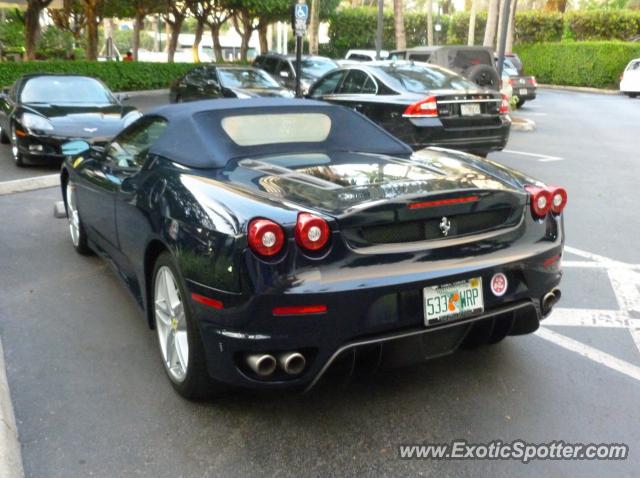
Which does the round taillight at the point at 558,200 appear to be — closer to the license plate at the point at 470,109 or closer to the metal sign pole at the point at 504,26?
the license plate at the point at 470,109

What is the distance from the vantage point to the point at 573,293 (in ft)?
16.9

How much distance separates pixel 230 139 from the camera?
407cm

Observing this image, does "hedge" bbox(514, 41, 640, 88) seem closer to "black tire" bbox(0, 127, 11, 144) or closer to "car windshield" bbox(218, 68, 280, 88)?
"car windshield" bbox(218, 68, 280, 88)

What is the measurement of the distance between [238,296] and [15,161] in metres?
8.88

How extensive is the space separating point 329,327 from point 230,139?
1.57 metres

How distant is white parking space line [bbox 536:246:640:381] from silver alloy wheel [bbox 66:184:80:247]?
3766mm

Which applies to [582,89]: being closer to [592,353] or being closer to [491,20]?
[491,20]

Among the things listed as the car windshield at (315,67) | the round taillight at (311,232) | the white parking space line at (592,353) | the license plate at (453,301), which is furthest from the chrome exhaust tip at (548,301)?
the car windshield at (315,67)

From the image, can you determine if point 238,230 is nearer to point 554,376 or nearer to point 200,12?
point 554,376

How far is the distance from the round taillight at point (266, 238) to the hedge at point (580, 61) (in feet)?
118

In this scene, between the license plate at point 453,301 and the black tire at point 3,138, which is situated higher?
the license plate at point 453,301

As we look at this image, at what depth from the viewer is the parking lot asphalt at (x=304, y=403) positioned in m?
3.00

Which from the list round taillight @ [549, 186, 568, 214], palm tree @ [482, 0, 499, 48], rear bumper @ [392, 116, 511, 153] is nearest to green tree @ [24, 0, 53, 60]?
palm tree @ [482, 0, 499, 48]

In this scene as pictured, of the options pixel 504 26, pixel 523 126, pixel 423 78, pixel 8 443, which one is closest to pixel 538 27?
pixel 523 126
